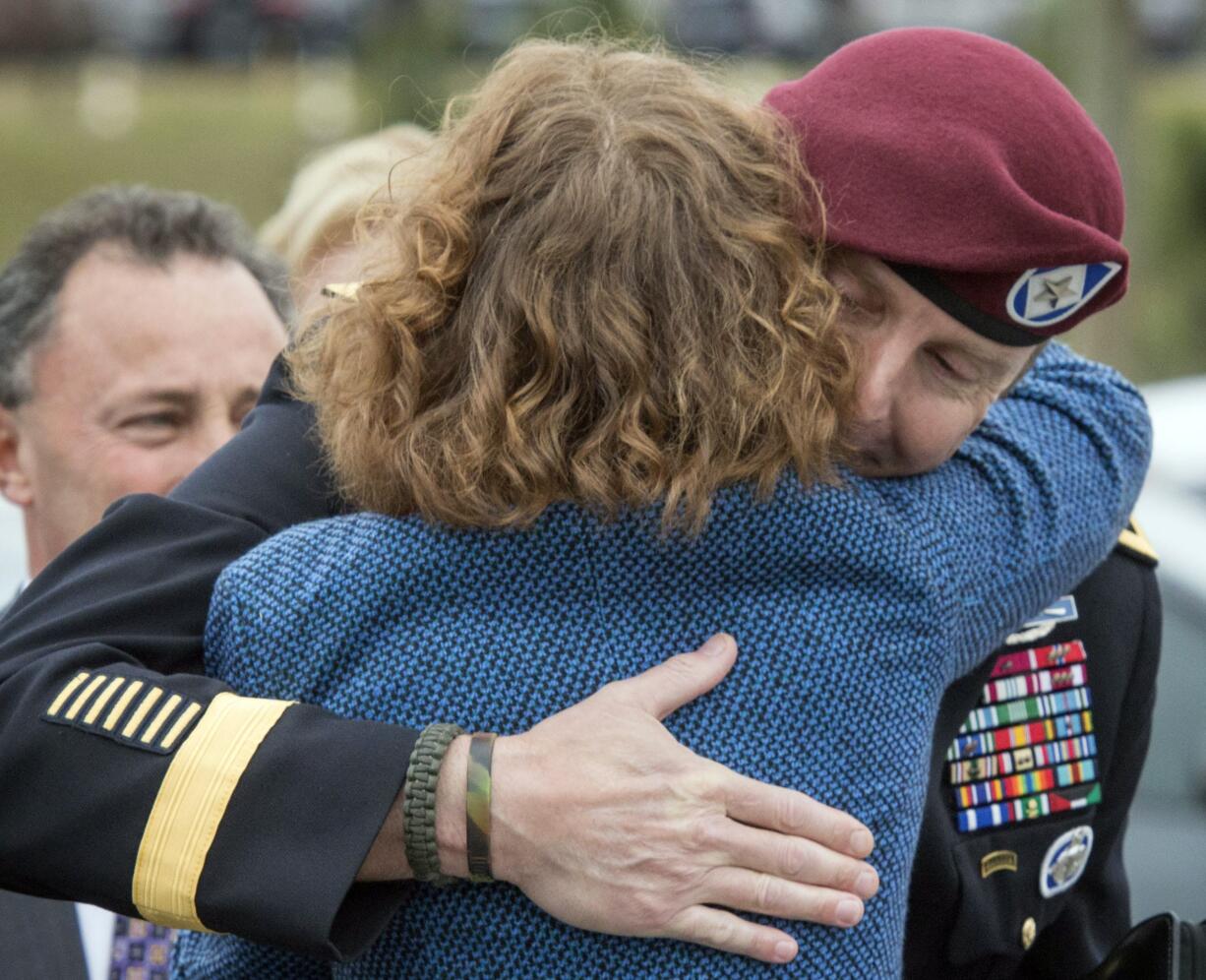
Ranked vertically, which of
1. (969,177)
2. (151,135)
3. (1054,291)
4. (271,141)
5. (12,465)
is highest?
(969,177)

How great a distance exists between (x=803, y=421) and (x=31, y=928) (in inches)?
53.2

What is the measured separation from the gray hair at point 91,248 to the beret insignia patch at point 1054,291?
1.49 metres

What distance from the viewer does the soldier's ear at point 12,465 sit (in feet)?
9.02

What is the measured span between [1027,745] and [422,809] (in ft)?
2.71

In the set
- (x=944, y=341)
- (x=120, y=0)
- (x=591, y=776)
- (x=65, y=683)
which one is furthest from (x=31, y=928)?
(x=120, y=0)

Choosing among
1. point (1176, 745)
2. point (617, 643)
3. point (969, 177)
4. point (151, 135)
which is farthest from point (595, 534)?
point (151, 135)

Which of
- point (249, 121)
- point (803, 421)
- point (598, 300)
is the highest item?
point (598, 300)

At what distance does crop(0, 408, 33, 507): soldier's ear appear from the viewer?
2.75 m

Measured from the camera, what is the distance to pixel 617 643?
5.15 ft

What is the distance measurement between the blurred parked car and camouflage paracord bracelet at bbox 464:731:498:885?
7.41ft

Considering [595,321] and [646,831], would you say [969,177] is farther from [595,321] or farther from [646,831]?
[646,831]

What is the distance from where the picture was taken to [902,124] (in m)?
1.65

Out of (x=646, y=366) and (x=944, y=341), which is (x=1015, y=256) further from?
(x=646, y=366)

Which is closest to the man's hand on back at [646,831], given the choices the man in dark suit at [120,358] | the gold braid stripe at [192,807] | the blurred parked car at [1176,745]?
the gold braid stripe at [192,807]
